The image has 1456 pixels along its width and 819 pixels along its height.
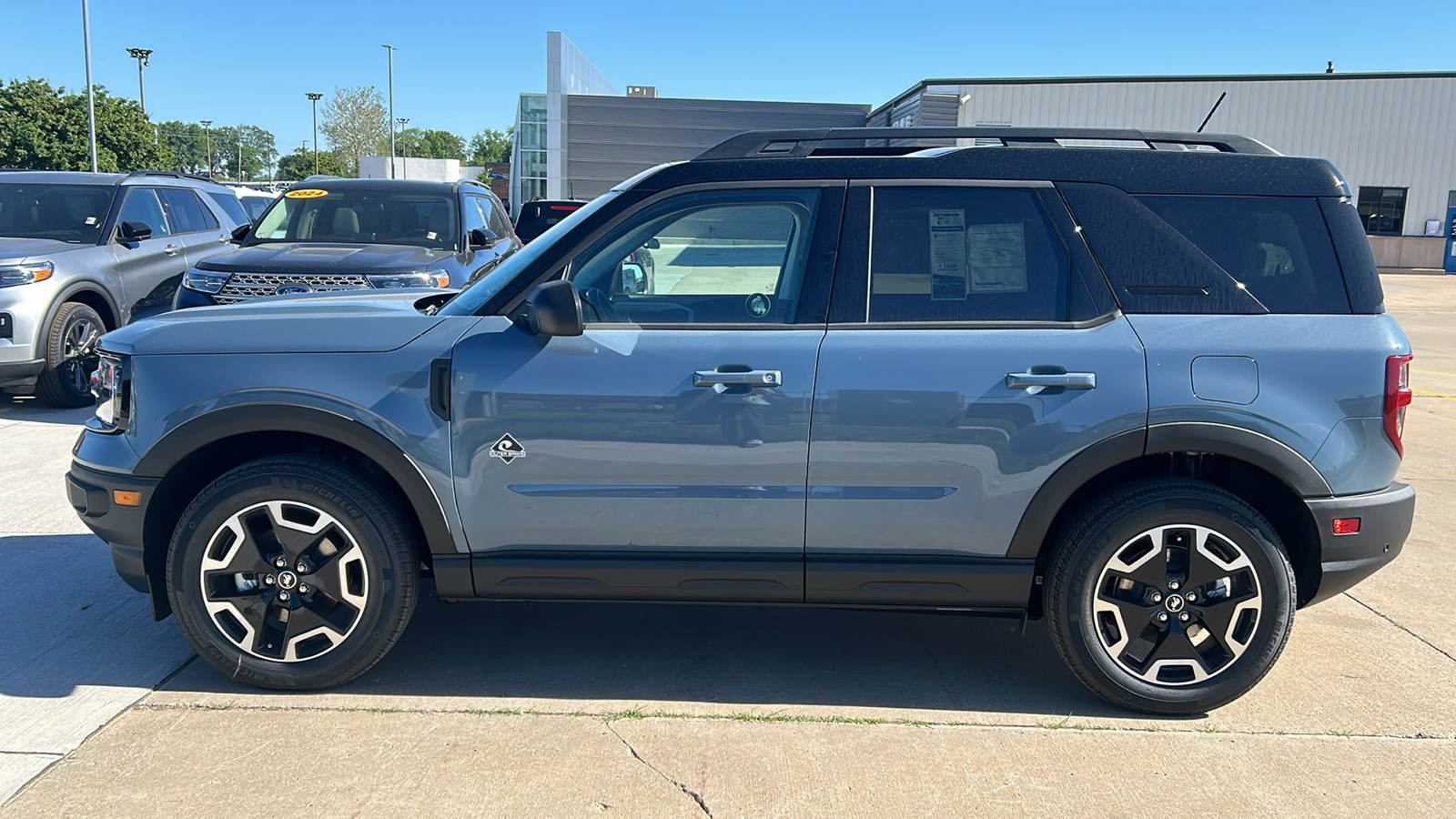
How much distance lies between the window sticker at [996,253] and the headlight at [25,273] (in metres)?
7.61

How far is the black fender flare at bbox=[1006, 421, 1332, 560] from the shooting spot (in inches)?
137

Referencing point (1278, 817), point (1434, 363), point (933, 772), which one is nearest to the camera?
point (1278, 817)

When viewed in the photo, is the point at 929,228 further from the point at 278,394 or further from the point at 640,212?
the point at 278,394

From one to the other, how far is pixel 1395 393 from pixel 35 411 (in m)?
9.28

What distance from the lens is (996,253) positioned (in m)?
3.66

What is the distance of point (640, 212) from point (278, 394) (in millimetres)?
1331

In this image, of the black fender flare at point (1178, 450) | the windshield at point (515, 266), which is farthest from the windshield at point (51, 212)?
the black fender flare at point (1178, 450)

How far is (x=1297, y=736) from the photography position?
3.58m

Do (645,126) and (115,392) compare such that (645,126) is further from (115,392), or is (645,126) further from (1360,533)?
(1360,533)

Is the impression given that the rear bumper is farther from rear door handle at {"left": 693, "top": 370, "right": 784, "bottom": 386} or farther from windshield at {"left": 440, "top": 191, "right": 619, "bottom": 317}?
windshield at {"left": 440, "top": 191, "right": 619, "bottom": 317}

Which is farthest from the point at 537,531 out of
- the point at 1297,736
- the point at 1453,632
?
the point at 1453,632

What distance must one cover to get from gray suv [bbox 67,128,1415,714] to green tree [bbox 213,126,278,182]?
569ft

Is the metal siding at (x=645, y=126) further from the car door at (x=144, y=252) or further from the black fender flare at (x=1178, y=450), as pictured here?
the black fender flare at (x=1178, y=450)

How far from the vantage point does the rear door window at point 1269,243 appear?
3578 mm
